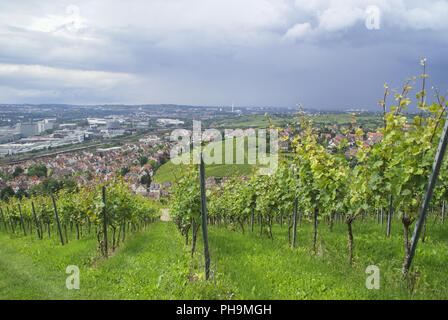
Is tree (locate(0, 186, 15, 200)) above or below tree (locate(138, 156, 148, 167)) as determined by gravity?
below

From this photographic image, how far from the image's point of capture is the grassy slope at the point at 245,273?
15.3 feet

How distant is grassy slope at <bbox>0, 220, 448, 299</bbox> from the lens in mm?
4672

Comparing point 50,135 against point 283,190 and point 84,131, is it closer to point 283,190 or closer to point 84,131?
point 84,131

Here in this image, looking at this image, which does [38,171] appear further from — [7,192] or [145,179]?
[145,179]

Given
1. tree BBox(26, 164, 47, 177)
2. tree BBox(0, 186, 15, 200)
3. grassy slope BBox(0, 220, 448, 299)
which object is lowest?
tree BBox(0, 186, 15, 200)

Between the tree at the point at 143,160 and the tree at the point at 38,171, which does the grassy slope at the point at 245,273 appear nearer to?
the tree at the point at 143,160

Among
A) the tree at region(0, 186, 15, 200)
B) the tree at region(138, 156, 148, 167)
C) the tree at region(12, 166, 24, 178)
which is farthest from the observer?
the tree at region(138, 156, 148, 167)

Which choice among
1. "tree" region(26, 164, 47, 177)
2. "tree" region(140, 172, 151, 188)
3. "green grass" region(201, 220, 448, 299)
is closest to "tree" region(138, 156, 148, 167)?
"tree" region(140, 172, 151, 188)

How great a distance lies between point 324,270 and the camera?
551 cm

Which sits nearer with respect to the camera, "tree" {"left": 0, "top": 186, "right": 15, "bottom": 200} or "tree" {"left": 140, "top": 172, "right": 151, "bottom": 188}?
"tree" {"left": 0, "top": 186, "right": 15, "bottom": 200}

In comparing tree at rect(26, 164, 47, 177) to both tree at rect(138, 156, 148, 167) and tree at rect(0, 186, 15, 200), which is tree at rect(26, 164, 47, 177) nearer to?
tree at rect(0, 186, 15, 200)

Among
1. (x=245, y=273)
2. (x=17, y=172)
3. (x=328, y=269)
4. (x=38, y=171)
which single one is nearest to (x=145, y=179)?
(x=38, y=171)

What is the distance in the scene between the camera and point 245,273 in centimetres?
563
